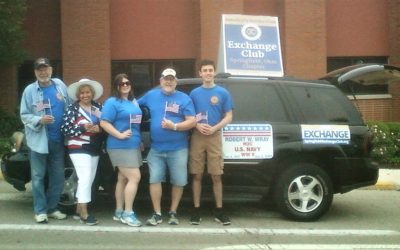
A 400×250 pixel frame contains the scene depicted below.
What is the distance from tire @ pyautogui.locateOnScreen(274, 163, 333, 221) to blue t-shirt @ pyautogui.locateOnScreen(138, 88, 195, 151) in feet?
4.64

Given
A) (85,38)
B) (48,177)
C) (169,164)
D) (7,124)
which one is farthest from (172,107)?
(85,38)

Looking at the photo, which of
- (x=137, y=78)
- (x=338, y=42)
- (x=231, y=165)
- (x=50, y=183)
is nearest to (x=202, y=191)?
(x=231, y=165)

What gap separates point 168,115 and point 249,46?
408cm

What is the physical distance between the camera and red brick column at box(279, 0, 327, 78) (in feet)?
53.3

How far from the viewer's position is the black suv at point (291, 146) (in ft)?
22.4

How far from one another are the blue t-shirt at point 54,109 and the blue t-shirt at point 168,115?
3.56 ft

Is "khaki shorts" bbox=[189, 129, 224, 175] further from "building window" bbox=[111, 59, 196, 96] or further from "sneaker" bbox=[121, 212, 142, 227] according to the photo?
"building window" bbox=[111, 59, 196, 96]

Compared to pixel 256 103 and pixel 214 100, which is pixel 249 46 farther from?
pixel 214 100

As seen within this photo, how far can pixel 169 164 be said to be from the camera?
6465 mm

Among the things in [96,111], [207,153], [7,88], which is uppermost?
[7,88]

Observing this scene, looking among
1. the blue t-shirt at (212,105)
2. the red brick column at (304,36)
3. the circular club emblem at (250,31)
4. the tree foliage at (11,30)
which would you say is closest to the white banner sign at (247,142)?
the blue t-shirt at (212,105)

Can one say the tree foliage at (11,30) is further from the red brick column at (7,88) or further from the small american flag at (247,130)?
the small american flag at (247,130)

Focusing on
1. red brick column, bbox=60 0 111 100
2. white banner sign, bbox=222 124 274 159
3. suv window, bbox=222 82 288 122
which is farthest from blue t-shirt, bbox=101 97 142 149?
red brick column, bbox=60 0 111 100

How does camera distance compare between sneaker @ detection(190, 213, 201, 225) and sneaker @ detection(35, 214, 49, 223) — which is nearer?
sneaker @ detection(35, 214, 49, 223)
